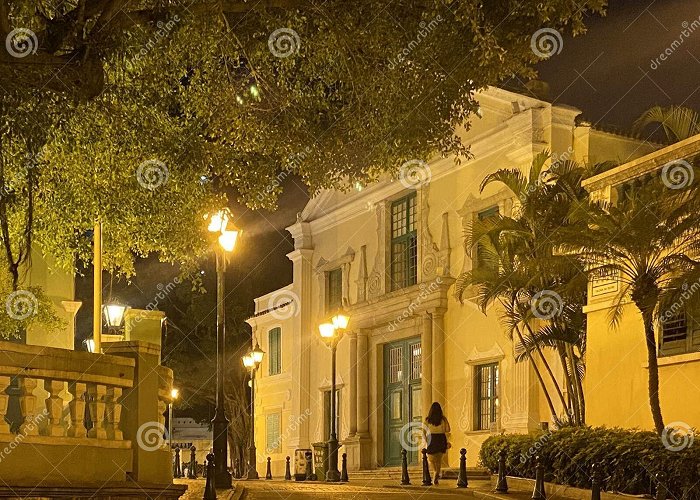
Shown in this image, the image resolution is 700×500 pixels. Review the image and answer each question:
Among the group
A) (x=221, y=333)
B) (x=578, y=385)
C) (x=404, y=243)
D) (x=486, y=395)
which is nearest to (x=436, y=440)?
(x=578, y=385)

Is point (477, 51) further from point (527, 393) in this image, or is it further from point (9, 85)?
point (527, 393)

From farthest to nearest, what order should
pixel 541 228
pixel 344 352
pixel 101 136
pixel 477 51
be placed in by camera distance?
pixel 344 352
pixel 541 228
pixel 101 136
pixel 477 51

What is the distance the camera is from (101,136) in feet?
47.7

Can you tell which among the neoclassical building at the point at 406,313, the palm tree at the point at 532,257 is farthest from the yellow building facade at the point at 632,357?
the neoclassical building at the point at 406,313

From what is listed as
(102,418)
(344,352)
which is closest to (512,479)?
(102,418)

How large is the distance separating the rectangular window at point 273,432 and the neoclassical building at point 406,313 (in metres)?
0.07

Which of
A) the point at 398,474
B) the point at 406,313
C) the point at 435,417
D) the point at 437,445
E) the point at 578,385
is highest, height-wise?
the point at 406,313

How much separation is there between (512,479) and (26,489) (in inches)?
420

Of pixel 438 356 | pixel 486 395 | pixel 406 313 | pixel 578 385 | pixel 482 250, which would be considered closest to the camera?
pixel 578 385

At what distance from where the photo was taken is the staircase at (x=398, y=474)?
913 inches

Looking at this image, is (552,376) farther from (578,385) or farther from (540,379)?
(578,385)

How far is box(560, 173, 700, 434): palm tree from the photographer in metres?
16.2

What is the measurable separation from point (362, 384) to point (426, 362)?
403cm

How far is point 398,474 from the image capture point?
27.9 metres
